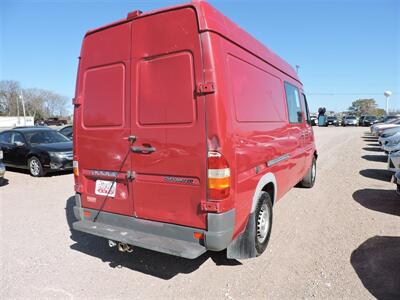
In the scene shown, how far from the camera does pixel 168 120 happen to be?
3.15 meters

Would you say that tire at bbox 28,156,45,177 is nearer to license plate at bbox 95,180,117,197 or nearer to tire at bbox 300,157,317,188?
license plate at bbox 95,180,117,197

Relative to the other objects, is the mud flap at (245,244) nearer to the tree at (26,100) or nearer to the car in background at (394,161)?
the car in background at (394,161)

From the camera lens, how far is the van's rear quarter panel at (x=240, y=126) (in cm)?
292

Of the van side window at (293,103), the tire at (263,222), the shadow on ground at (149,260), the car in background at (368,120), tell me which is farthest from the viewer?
the car in background at (368,120)

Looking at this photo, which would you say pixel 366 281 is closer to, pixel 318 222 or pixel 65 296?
pixel 318 222

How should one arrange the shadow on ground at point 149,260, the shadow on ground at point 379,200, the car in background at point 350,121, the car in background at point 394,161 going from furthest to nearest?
the car in background at point 350,121
the car in background at point 394,161
the shadow on ground at point 379,200
the shadow on ground at point 149,260

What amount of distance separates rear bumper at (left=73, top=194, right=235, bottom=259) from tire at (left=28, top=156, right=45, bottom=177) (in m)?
6.53

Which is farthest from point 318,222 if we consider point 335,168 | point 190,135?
point 335,168

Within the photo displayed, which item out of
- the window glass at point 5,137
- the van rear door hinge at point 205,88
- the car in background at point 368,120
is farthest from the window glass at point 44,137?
the car in background at point 368,120

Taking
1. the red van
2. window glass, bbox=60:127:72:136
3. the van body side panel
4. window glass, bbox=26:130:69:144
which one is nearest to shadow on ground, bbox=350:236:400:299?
the red van

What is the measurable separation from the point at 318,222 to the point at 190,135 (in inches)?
126

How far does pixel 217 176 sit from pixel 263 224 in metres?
1.49

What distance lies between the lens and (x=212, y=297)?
307 cm

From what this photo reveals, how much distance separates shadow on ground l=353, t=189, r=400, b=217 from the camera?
5730 millimetres
